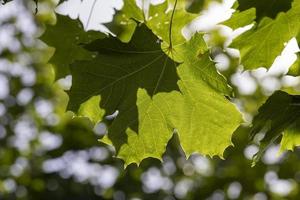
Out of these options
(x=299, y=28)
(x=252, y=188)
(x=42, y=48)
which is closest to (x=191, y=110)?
(x=299, y=28)

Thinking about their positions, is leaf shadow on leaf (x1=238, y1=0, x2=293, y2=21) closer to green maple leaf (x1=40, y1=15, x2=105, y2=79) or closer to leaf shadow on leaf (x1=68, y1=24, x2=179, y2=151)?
leaf shadow on leaf (x1=68, y1=24, x2=179, y2=151)

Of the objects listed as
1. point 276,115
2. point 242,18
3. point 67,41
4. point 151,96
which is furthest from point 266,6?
point 67,41

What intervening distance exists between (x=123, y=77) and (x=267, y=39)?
20.9 inches

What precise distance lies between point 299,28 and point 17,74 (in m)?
9.83

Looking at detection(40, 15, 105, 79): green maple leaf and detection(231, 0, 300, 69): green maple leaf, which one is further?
detection(40, 15, 105, 79): green maple leaf

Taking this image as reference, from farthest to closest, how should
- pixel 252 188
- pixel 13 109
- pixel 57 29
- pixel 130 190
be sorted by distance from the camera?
pixel 13 109 → pixel 130 190 → pixel 252 188 → pixel 57 29

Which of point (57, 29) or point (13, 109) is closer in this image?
point (57, 29)

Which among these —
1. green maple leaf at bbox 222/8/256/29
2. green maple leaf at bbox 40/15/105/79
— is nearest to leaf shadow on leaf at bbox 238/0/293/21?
green maple leaf at bbox 222/8/256/29

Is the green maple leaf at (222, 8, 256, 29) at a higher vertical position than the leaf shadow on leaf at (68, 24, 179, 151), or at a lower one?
higher

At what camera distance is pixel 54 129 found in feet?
33.8

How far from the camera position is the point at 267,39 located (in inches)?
72.1

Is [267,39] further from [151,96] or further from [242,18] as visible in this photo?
[151,96]

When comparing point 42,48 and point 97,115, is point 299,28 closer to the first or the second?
point 97,115

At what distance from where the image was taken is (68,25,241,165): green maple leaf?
1.83 metres
